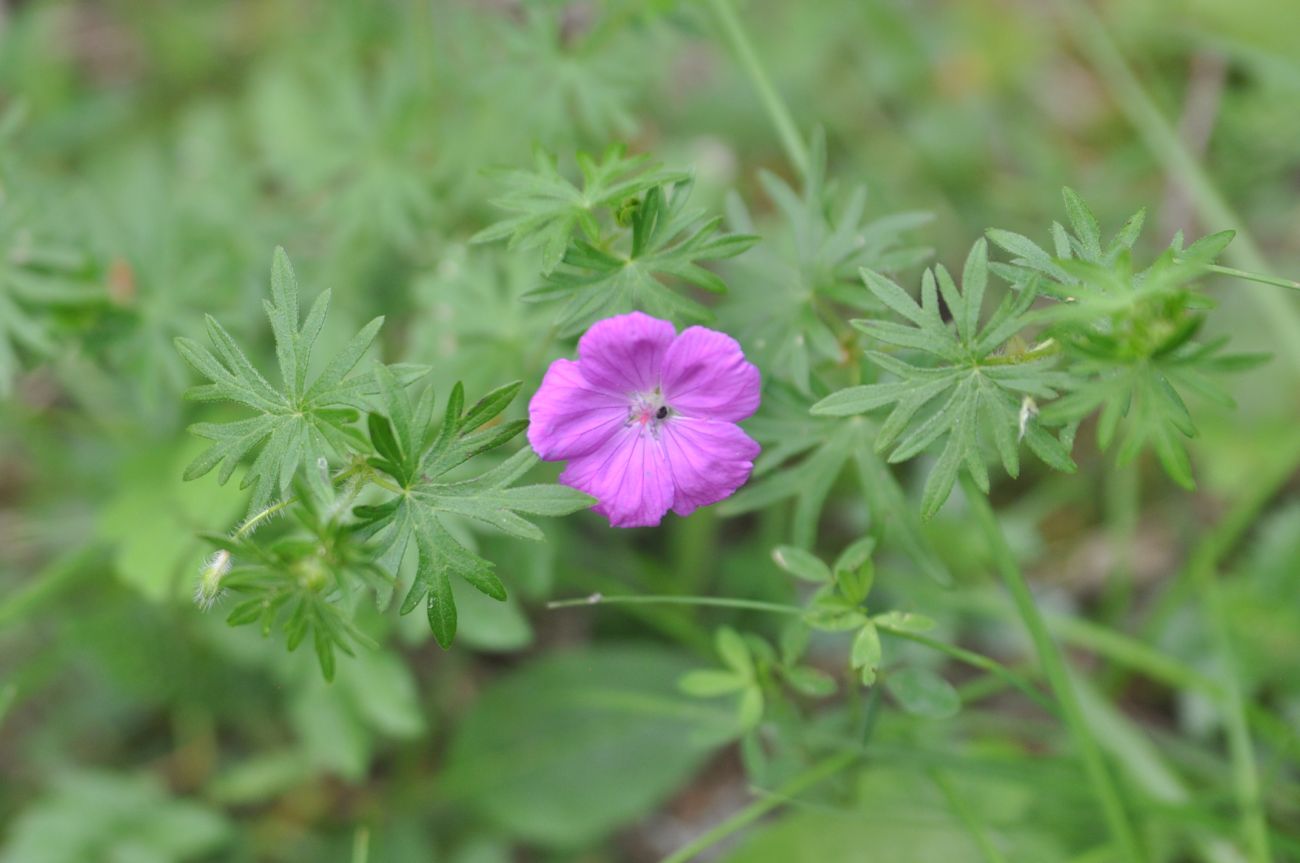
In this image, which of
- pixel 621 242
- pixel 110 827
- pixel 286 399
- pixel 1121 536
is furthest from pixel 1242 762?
pixel 110 827

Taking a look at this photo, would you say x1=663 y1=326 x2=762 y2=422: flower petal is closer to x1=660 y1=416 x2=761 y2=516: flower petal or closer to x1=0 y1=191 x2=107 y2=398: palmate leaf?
x1=660 y1=416 x2=761 y2=516: flower petal

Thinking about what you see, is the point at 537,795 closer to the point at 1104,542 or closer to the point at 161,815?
the point at 161,815

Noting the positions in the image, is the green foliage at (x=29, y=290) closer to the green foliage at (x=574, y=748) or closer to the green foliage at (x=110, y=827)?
the green foliage at (x=110, y=827)

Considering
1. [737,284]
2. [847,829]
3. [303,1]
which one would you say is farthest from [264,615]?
[303,1]

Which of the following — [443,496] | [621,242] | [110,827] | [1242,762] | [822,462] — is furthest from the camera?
[110,827]

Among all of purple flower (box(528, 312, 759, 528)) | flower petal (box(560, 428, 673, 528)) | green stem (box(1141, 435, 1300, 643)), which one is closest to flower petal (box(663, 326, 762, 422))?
purple flower (box(528, 312, 759, 528))

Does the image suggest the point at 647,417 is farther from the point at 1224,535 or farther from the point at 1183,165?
the point at 1183,165
